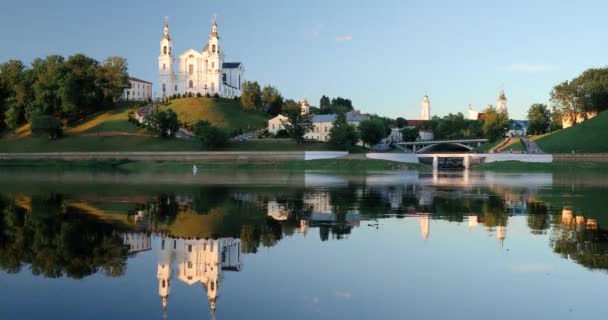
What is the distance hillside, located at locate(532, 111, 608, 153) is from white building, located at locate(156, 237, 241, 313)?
87877mm

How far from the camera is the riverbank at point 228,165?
86812mm

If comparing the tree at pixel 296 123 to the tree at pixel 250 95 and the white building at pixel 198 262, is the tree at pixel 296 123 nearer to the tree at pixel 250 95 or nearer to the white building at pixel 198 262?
the tree at pixel 250 95

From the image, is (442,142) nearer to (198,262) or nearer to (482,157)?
(482,157)

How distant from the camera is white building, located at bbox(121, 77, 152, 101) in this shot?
15550 centimetres

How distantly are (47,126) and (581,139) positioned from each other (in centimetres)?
8765

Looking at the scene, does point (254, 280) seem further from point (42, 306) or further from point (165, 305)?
point (42, 306)

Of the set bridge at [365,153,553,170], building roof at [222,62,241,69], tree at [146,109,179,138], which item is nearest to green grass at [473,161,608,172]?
bridge at [365,153,553,170]

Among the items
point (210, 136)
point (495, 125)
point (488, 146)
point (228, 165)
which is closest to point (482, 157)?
point (488, 146)

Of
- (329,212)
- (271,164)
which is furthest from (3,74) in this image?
(329,212)

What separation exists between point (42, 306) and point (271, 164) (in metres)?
75.9

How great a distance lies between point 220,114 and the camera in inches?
4801

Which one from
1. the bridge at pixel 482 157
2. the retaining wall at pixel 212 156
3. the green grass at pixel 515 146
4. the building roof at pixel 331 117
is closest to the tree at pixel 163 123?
the retaining wall at pixel 212 156

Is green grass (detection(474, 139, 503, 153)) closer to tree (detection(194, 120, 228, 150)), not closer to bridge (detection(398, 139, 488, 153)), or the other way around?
bridge (detection(398, 139, 488, 153))

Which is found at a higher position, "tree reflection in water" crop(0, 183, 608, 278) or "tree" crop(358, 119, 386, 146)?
"tree" crop(358, 119, 386, 146)
